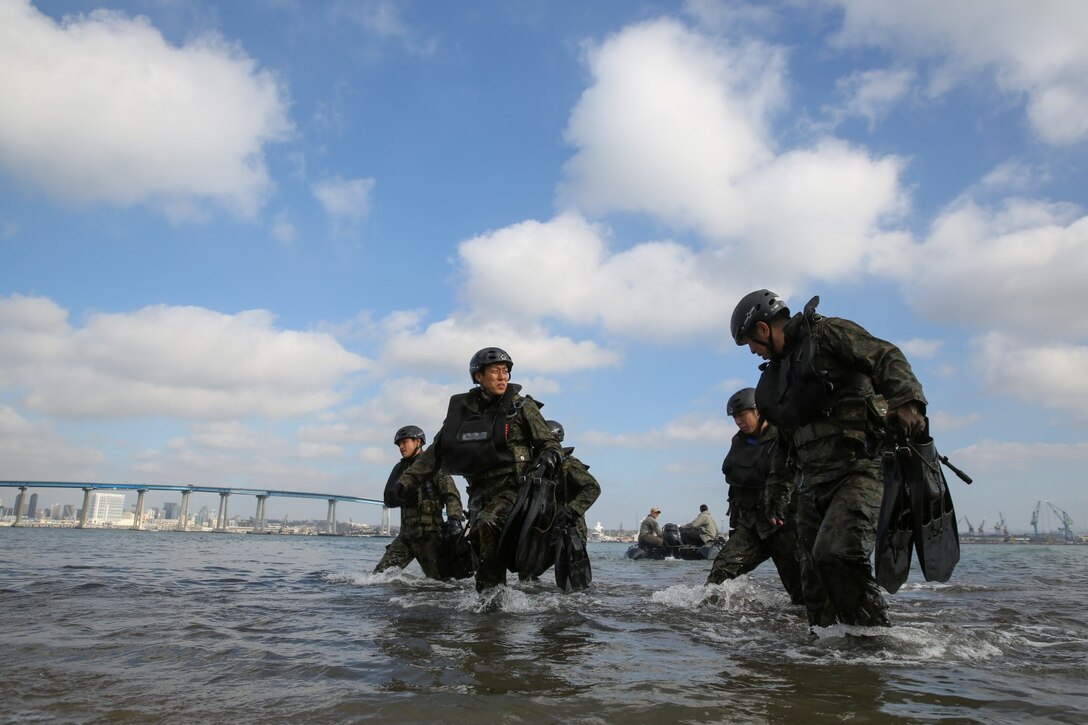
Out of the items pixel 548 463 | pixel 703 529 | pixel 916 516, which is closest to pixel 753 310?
pixel 916 516

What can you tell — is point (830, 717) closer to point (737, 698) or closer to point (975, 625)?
point (737, 698)

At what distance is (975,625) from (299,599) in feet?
21.7

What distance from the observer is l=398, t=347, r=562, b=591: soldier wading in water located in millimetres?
6465

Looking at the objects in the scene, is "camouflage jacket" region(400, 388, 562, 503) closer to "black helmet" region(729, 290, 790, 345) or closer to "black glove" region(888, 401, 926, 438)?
"black helmet" region(729, 290, 790, 345)

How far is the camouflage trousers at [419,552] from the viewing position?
386 inches

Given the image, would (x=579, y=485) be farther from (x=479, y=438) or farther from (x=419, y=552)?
(x=419, y=552)

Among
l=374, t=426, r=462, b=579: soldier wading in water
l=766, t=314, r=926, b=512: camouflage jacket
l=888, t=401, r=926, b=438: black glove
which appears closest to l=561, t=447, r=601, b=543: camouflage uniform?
l=374, t=426, r=462, b=579: soldier wading in water

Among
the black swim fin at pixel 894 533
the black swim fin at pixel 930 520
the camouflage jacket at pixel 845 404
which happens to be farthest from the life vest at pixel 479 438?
the black swim fin at pixel 930 520

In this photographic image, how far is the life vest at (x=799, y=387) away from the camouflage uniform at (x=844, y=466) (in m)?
0.06

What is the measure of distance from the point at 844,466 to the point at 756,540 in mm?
3487

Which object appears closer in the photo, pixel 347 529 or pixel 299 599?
pixel 299 599

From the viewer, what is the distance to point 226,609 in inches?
241

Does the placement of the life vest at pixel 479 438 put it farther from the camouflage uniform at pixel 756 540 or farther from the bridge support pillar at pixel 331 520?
the bridge support pillar at pixel 331 520

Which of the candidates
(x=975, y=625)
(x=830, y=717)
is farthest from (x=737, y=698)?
(x=975, y=625)
